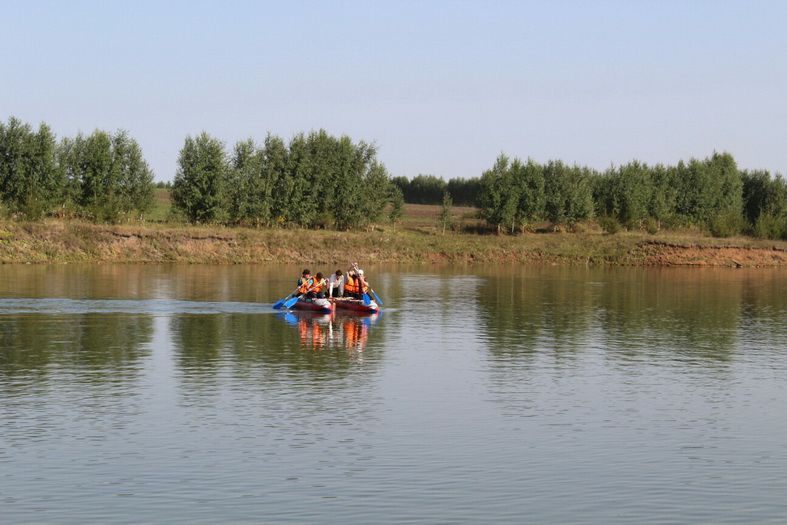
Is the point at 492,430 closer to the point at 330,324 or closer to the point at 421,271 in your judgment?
the point at 330,324

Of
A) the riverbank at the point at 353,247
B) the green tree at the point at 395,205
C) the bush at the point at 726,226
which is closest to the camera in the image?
the riverbank at the point at 353,247

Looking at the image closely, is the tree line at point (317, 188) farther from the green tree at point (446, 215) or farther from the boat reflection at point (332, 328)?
the boat reflection at point (332, 328)

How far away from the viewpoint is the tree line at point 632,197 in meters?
141

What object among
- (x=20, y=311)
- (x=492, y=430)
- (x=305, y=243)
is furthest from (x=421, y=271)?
(x=492, y=430)

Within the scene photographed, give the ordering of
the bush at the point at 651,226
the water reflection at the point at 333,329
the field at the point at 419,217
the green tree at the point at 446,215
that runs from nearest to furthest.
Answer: the water reflection at the point at 333,329 → the field at the point at 419,217 → the green tree at the point at 446,215 → the bush at the point at 651,226

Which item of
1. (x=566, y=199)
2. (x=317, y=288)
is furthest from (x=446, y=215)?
(x=317, y=288)

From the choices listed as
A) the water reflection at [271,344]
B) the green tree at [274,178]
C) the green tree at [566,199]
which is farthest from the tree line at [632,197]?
the water reflection at [271,344]

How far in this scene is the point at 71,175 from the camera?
11562cm

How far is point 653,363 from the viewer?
38281mm

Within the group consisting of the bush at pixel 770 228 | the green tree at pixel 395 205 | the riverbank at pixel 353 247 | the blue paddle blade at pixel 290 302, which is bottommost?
the blue paddle blade at pixel 290 302

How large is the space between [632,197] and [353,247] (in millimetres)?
46258

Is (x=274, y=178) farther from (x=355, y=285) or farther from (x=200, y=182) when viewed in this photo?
(x=355, y=285)

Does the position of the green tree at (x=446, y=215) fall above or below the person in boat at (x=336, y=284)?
above

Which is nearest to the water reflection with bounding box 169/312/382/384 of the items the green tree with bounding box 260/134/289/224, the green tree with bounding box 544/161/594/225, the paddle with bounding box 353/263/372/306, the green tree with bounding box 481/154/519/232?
the paddle with bounding box 353/263/372/306
